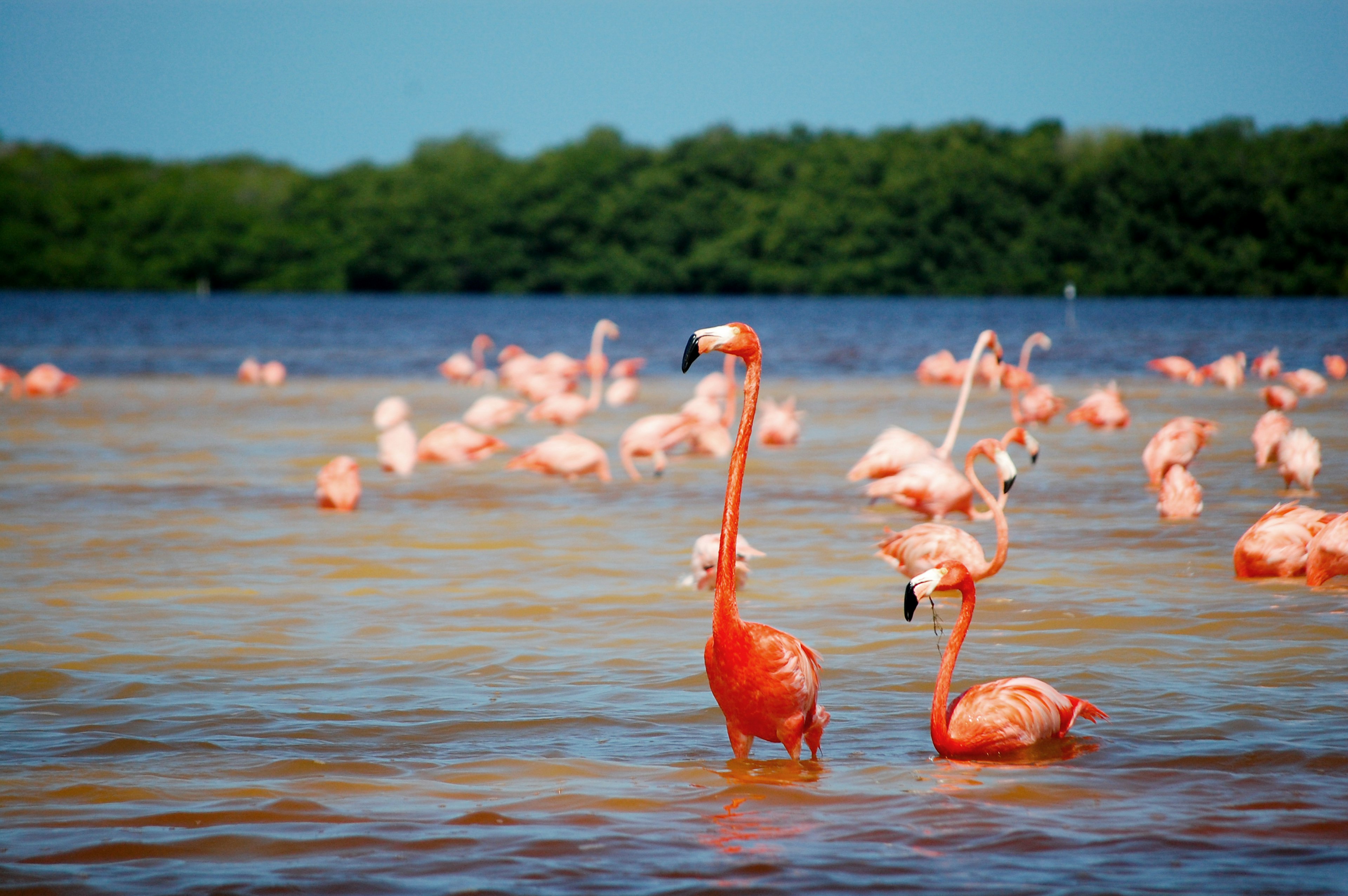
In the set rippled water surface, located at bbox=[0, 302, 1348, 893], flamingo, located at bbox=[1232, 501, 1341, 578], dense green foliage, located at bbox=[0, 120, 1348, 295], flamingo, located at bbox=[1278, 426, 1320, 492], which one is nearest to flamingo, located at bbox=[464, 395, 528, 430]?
rippled water surface, located at bbox=[0, 302, 1348, 893]

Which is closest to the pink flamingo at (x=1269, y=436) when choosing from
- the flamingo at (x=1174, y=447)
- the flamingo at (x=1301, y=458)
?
the flamingo at (x=1174, y=447)

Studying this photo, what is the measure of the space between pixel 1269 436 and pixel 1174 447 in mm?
1668

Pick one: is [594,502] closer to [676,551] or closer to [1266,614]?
[676,551]

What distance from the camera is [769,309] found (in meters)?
78.9

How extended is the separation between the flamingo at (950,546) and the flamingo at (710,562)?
2.44 ft

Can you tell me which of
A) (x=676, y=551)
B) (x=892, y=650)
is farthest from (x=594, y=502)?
(x=892, y=650)

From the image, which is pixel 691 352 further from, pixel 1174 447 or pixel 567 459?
pixel 567 459

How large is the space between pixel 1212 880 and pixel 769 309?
7556 cm

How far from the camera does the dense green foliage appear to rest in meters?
89.6

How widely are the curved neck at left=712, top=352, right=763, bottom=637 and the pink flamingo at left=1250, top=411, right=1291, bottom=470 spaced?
855cm

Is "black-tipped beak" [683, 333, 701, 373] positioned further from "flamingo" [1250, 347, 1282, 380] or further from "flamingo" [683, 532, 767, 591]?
"flamingo" [1250, 347, 1282, 380]

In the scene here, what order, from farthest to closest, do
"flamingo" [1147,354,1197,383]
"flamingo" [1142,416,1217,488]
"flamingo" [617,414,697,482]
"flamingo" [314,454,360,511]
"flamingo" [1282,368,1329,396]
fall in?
"flamingo" [1147,354,1197,383], "flamingo" [1282,368,1329,396], "flamingo" [617,414,697,482], "flamingo" [1142,416,1217,488], "flamingo" [314,454,360,511]

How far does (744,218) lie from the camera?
354 feet

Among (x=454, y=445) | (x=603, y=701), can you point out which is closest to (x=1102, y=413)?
(x=454, y=445)
